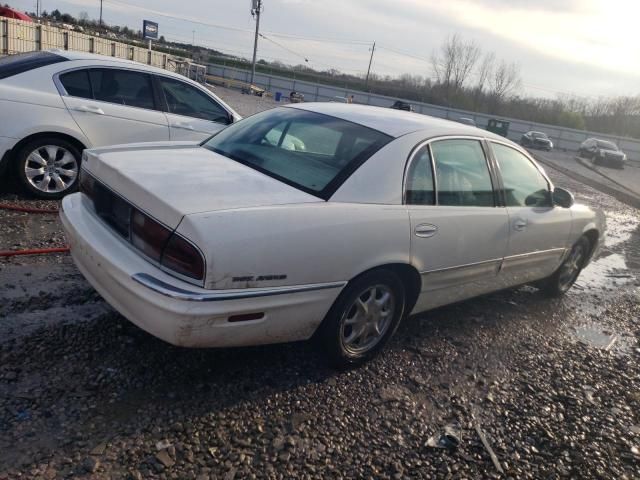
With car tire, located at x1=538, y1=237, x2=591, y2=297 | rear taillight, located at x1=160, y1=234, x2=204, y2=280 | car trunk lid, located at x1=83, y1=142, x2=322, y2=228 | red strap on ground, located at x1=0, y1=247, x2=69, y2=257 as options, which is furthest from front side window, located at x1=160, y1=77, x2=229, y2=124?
car tire, located at x1=538, y1=237, x2=591, y2=297

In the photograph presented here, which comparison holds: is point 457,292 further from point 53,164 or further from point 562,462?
point 53,164

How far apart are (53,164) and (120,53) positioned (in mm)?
27642

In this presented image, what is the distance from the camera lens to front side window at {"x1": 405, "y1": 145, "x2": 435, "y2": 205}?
3.29m

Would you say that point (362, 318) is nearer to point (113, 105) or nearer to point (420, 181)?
point (420, 181)

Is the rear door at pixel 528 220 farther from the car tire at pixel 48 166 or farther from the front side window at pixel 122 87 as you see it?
→ the car tire at pixel 48 166

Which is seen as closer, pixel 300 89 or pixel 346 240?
pixel 346 240

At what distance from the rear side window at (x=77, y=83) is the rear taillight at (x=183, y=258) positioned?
12.5 ft

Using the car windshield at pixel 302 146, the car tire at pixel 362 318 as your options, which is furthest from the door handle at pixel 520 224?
the car windshield at pixel 302 146

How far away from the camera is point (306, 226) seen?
269cm

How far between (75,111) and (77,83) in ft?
1.11

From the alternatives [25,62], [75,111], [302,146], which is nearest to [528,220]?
[302,146]

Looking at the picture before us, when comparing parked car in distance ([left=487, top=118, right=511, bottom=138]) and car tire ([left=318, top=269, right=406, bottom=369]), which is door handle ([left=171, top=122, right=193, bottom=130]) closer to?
car tire ([left=318, top=269, right=406, bottom=369])

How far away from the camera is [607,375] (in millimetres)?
3916

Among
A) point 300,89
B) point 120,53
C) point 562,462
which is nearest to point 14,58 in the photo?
point 562,462
